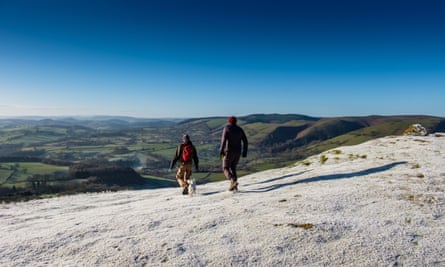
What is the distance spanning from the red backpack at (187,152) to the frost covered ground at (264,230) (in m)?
2.72

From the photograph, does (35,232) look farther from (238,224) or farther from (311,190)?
(311,190)

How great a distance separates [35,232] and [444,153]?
28.0m

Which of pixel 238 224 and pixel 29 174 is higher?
pixel 238 224

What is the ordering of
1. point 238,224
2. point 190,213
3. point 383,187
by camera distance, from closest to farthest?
point 238,224, point 190,213, point 383,187

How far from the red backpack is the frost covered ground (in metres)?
2.72

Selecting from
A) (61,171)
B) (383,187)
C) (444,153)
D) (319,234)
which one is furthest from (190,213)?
(61,171)

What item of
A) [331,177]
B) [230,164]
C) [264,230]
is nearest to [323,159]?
[331,177]

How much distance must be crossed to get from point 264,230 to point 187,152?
8759mm

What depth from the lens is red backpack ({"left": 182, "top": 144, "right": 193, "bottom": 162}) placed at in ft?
57.9

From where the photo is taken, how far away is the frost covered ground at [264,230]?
868 cm

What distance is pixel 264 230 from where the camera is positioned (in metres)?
10.3

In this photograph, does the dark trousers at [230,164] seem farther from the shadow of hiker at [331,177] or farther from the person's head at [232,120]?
the person's head at [232,120]

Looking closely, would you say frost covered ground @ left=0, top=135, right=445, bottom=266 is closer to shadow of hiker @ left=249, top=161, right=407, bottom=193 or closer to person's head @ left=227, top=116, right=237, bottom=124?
shadow of hiker @ left=249, top=161, right=407, bottom=193

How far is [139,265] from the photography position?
8.51 m
